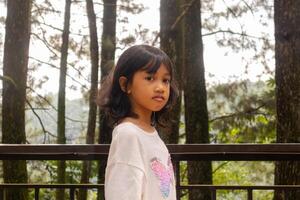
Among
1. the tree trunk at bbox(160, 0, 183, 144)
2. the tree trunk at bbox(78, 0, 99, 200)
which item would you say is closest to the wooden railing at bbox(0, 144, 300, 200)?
the tree trunk at bbox(160, 0, 183, 144)

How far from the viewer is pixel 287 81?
17.1 ft

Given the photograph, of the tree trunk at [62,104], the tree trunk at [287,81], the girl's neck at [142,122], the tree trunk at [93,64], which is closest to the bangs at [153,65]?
the girl's neck at [142,122]

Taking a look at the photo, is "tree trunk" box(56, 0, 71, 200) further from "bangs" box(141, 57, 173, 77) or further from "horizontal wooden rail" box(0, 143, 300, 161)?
"bangs" box(141, 57, 173, 77)

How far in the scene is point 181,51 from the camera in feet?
28.9

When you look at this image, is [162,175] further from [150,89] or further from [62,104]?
[62,104]

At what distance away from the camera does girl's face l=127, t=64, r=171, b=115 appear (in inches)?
65.7

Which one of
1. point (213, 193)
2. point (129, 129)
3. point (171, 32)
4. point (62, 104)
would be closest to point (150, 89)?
point (129, 129)

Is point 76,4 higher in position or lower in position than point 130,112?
higher

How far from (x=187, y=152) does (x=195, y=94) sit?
20.0ft

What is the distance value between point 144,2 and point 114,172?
11.8m

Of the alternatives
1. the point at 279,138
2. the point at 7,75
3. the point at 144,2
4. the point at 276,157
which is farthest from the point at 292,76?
the point at 144,2

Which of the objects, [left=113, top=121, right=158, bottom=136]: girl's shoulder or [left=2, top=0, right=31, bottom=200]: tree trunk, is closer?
[left=113, top=121, right=158, bottom=136]: girl's shoulder

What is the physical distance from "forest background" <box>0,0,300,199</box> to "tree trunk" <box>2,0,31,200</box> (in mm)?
14

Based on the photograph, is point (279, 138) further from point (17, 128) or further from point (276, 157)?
point (17, 128)
